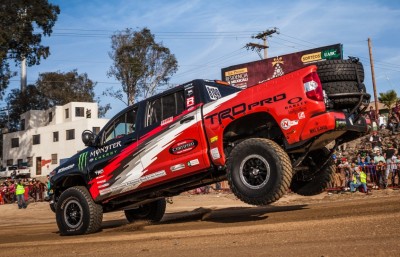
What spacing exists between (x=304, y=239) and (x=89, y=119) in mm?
46332

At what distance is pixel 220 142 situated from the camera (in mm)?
6477

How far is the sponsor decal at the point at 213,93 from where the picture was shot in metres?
7.00

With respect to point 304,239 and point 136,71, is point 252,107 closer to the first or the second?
point 304,239

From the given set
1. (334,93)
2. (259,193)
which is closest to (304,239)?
(259,193)

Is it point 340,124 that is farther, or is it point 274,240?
point 340,124

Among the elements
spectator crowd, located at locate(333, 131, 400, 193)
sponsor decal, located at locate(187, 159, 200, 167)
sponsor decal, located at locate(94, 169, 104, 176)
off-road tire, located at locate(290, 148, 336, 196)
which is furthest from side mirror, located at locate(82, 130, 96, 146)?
spectator crowd, located at locate(333, 131, 400, 193)

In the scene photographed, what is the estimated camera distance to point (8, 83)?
46.3 m

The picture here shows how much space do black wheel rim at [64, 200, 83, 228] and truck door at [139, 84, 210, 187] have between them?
162 centimetres

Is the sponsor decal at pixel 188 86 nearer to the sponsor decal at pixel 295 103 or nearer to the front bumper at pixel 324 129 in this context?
the sponsor decal at pixel 295 103

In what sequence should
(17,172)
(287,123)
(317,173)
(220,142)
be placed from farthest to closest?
1. (17,172)
2. (317,173)
3. (220,142)
4. (287,123)

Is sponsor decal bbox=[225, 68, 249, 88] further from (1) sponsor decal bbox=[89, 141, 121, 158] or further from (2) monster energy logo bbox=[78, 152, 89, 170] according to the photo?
(1) sponsor decal bbox=[89, 141, 121, 158]

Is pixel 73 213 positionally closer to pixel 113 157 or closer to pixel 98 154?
pixel 98 154

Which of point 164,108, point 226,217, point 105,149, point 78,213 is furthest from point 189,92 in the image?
point 78,213

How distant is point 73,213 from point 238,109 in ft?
12.9
